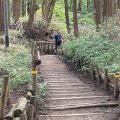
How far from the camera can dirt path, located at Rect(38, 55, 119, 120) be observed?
→ 8109mm

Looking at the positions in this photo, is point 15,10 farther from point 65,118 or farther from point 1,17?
point 65,118

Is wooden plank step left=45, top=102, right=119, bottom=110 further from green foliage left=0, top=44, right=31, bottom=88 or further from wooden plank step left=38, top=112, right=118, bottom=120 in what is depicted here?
green foliage left=0, top=44, right=31, bottom=88

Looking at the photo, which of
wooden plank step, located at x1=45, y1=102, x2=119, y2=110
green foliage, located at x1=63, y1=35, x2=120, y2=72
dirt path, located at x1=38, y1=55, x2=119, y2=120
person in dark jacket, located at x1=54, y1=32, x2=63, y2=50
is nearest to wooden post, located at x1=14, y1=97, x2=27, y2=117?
dirt path, located at x1=38, y1=55, x2=119, y2=120

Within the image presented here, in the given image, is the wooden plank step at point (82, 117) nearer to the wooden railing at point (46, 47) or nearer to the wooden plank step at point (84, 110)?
the wooden plank step at point (84, 110)

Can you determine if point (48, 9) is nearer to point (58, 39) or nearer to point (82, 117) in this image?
point (58, 39)

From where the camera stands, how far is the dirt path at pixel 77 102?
8109mm

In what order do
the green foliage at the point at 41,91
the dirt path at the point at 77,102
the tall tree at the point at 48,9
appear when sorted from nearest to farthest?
the dirt path at the point at 77,102 < the green foliage at the point at 41,91 < the tall tree at the point at 48,9

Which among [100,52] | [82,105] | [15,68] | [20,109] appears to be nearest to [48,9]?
[100,52]

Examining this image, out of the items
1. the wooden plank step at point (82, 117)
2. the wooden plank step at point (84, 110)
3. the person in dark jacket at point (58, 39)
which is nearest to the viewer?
the wooden plank step at point (82, 117)

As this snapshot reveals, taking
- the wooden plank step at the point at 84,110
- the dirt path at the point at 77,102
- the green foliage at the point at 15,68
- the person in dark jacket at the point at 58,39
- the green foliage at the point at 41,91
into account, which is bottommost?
the wooden plank step at the point at 84,110

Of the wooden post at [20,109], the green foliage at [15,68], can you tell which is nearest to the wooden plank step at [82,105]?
the green foliage at [15,68]

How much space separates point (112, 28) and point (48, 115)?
33.1 ft

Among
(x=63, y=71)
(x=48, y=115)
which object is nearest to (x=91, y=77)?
(x=63, y=71)

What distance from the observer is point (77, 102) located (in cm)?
955
